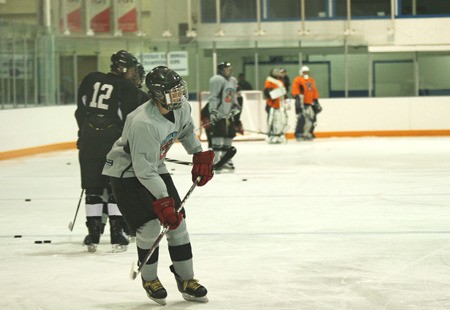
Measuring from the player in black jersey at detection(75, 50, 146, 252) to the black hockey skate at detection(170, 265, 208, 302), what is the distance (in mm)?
1689

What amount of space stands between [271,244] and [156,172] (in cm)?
213

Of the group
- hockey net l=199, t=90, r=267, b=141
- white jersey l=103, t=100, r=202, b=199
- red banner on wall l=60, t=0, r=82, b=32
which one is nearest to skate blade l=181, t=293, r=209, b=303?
white jersey l=103, t=100, r=202, b=199

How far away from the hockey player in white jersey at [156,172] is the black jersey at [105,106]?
5.03 feet

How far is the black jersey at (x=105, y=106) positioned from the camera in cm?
681

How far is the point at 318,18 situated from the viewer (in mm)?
21562

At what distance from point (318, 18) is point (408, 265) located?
15.9 meters

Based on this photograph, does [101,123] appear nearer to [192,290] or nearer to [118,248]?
[118,248]

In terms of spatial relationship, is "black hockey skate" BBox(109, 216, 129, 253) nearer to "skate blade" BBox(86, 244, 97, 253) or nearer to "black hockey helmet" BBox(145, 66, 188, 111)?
"skate blade" BBox(86, 244, 97, 253)

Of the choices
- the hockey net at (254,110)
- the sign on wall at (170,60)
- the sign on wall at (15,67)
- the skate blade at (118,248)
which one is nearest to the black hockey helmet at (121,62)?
the skate blade at (118,248)

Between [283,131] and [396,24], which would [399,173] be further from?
[396,24]

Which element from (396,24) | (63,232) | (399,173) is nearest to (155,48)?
(396,24)

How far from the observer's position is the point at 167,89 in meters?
4.88

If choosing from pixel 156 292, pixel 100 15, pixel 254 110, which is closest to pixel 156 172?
pixel 156 292

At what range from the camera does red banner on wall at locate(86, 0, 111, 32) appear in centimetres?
2003
